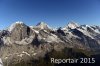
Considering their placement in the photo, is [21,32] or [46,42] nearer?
[21,32]

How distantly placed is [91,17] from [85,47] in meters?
1.81

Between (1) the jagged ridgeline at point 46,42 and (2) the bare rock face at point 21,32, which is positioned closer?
(2) the bare rock face at point 21,32

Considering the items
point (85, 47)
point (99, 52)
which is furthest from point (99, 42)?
point (85, 47)

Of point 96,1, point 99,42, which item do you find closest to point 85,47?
point 99,42

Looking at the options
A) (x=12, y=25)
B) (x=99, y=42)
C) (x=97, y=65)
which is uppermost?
(x=12, y=25)

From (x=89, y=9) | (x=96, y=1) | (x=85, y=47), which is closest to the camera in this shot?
→ (x=96, y=1)

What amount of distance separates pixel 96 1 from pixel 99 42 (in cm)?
60

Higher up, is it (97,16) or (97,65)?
(97,16)

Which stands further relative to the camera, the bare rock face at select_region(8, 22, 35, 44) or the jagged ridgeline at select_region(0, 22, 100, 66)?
the jagged ridgeline at select_region(0, 22, 100, 66)

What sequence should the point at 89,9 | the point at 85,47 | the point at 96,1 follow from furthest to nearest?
the point at 85,47 → the point at 89,9 → the point at 96,1

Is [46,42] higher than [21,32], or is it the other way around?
[21,32]

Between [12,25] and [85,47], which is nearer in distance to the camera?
[12,25]

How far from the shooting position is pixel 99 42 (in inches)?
150

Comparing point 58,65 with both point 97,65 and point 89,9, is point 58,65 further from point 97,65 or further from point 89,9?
point 89,9
